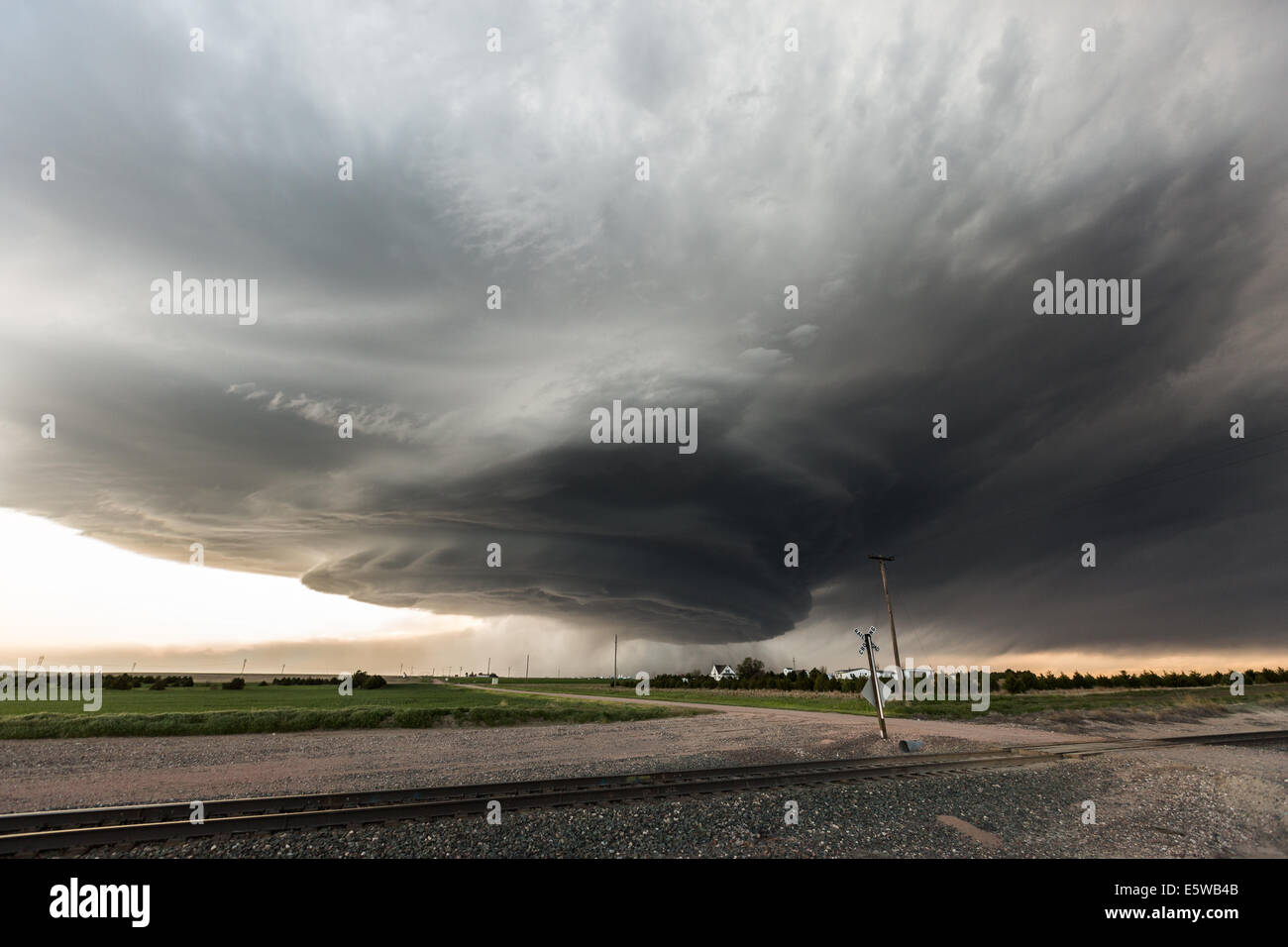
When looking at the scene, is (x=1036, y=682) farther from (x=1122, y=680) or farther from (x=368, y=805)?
(x=368, y=805)

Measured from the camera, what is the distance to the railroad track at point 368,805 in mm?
12406

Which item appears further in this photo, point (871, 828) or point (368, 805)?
point (368, 805)

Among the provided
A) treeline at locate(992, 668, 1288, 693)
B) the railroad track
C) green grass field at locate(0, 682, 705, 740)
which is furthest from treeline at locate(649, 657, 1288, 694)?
the railroad track

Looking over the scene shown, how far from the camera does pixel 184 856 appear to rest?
1116 cm

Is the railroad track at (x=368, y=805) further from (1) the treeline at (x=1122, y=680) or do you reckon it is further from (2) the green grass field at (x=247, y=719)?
(1) the treeline at (x=1122, y=680)

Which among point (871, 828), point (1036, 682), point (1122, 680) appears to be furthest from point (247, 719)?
point (1122, 680)

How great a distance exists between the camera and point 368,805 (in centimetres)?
1512

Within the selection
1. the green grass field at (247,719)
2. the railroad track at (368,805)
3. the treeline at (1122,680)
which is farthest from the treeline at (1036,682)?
the railroad track at (368,805)

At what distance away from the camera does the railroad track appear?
1241cm

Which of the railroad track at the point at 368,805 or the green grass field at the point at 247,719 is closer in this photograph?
the railroad track at the point at 368,805
